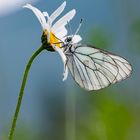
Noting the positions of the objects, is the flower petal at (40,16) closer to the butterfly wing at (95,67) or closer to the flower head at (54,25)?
the flower head at (54,25)

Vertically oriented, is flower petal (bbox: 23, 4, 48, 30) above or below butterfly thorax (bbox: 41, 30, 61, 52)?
above

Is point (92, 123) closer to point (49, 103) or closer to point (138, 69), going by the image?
point (138, 69)

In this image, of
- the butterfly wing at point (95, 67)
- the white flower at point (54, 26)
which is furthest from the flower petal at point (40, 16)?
the butterfly wing at point (95, 67)

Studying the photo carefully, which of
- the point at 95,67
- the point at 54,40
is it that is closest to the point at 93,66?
the point at 95,67

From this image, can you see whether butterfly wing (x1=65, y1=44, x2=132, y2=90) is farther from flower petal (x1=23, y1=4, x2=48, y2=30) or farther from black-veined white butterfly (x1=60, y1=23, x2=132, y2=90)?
flower petal (x1=23, y1=4, x2=48, y2=30)

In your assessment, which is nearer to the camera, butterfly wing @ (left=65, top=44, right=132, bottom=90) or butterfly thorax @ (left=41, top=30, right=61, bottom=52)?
butterfly thorax @ (left=41, top=30, right=61, bottom=52)

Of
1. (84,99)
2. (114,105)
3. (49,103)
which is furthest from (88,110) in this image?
(49,103)

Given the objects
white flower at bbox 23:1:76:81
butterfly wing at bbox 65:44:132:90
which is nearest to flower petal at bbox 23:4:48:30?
white flower at bbox 23:1:76:81
